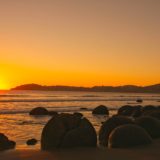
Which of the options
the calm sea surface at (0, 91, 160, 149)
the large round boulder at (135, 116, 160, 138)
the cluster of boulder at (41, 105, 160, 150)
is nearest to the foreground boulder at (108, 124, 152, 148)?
the cluster of boulder at (41, 105, 160, 150)

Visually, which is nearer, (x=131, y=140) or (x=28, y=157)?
(x=28, y=157)

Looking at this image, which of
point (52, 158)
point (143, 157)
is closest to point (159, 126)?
point (143, 157)

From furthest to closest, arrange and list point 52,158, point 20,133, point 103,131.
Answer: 1. point 20,133
2. point 103,131
3. point 52,158

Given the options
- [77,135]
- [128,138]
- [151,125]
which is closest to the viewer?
[77,135]

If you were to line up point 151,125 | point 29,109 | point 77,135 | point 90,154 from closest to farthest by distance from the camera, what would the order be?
point 90,154 → point 77,135 → point 151,125 → point 29,109

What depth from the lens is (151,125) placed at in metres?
15.3

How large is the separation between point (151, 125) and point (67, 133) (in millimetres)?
4619

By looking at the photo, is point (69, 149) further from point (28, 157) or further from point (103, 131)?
point (103, 131)

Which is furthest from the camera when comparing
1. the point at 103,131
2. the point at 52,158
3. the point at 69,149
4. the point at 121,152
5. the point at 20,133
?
the point at 20,133

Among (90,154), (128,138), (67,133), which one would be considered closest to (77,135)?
(67,133)

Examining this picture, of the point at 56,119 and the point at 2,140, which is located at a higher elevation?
the point at 56,119

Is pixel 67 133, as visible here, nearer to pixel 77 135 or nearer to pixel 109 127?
pixel 77 135

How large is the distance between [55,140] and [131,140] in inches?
100

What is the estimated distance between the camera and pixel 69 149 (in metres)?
11.7
